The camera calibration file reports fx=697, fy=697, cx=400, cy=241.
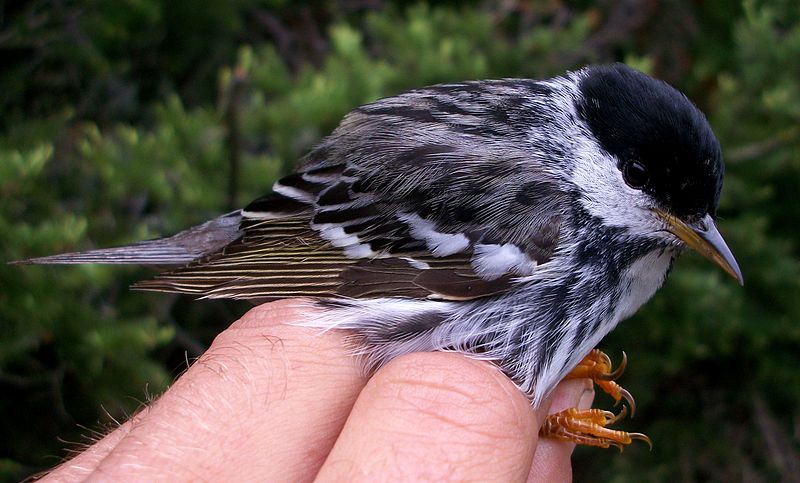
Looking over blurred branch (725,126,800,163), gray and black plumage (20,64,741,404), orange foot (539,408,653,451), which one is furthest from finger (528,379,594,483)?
blurred branch (725,126,800,163)

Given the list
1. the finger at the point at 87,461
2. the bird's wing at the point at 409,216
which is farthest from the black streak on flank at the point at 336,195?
the finger at the point at 87,461

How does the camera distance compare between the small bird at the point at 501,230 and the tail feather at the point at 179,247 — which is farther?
the tail feather at the point at 179,247

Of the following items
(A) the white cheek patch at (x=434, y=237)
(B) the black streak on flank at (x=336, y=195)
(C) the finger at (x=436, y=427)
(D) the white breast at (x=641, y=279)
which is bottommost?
(D) the white breast at (x=641, y=279)

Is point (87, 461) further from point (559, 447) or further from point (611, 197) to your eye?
point (611, 197)

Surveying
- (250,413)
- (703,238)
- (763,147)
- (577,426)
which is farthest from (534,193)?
(763,147)

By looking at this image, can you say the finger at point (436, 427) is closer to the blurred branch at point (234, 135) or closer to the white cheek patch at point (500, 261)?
the white cheek patch at point (500, 261)

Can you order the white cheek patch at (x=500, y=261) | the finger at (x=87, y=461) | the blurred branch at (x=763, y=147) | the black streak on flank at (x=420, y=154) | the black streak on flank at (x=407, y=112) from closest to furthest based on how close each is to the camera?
the finger at (x=87, y=461)
the white cheek patch at (x=500, y=261)
the black streak on flank at (x=420, y=154)
the black streak on flank at (x=407, y=112)
the blurred branch at (x=763, y=147)

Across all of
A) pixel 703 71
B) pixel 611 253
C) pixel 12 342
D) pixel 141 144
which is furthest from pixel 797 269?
pixel 12 342
